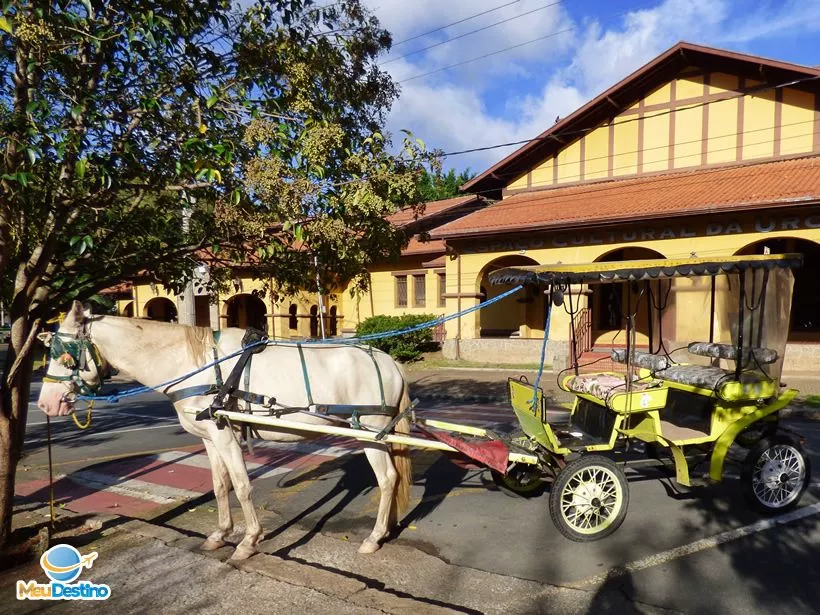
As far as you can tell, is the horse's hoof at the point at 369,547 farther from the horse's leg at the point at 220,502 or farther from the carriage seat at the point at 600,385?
the carriage seat at the point at 600,385

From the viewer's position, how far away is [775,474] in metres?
5.15

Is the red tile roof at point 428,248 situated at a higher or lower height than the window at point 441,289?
higher

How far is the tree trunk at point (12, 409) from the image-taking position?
4.49m

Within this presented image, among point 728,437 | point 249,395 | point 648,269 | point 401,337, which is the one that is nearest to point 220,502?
point 249,395

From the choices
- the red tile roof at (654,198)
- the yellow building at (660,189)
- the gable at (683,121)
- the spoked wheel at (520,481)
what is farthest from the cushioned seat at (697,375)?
the gable at (683,121)

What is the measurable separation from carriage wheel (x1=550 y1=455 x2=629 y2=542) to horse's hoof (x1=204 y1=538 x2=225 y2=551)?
2.69 m

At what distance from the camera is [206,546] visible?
14.9ft

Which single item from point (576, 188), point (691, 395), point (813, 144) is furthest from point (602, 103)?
point (691, 395)

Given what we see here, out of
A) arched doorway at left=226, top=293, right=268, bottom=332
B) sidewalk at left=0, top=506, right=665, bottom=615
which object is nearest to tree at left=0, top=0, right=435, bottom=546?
sidewalk at left=0, top=506, right=665, bottom=615

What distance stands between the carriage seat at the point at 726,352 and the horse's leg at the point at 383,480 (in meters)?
3.35

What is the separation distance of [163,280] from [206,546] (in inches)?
125

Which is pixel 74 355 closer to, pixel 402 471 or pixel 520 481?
pixel 402 471

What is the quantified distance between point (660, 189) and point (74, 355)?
1567 centimetres

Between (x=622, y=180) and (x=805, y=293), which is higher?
(x=622, y=180)
